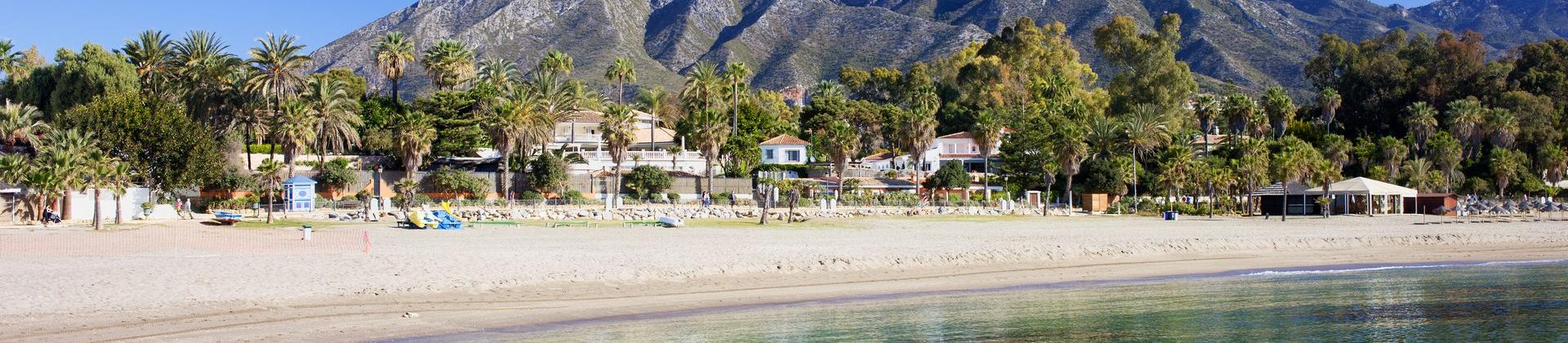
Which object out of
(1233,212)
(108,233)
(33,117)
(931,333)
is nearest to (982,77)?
(1233,212)

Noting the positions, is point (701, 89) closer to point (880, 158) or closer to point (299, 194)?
point (880, 158)

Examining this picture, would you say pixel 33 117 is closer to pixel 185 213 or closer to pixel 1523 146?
pixel 185 213

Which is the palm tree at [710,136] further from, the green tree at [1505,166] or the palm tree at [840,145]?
the green tree at [1505,166]

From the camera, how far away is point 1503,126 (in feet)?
253

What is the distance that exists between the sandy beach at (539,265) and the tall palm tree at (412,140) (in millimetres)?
15904

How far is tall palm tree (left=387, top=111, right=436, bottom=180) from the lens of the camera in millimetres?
56281

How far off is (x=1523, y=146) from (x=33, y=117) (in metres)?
89.0

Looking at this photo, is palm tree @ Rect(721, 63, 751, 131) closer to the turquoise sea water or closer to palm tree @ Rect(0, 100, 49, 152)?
palm tree @ Rect(0, 100, 49, 152)

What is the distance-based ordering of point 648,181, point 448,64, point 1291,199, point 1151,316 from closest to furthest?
point 1151,316 → point 1291,199 → point 648,181 → point 448,64

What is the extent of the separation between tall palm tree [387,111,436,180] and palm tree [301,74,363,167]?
425cm

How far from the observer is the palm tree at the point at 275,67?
196 ft

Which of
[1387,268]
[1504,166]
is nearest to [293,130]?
[1387,268]

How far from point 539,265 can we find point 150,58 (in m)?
53.0

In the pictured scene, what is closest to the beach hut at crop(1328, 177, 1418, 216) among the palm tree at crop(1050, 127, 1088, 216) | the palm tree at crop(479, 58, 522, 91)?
the palm tree at crop(1050, 127, 1088, 216)
